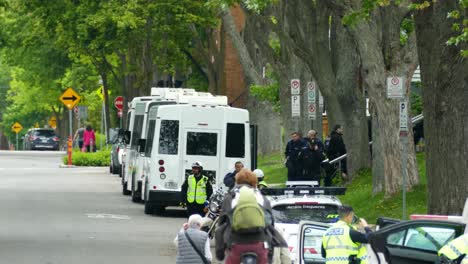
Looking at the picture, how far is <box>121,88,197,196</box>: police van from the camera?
35.6 meters

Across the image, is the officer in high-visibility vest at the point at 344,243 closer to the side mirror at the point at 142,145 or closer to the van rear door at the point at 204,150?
the van rear door at the point at 204,150

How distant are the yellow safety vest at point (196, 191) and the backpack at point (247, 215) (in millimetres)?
10772

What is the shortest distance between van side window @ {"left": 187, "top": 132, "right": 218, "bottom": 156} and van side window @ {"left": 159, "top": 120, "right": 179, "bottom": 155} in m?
0.29

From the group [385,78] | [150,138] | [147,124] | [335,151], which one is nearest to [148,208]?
[150,138]

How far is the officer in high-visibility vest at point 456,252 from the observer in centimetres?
1243

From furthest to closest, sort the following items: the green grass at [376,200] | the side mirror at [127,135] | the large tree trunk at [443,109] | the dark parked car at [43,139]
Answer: the dark parked car at [43,139], the side mirror at [127,135], the green grass at [376,200], the large tree trunk at [443,109]

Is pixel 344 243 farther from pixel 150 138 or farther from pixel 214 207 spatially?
pixel 150 138

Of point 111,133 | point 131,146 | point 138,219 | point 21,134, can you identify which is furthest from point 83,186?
point 21,134

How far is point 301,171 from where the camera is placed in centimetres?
3247

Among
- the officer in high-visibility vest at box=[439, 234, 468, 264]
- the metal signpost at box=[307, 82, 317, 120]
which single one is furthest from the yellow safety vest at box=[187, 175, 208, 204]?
the officer in high-visibility vest at box=[439, 234, 468, 264]

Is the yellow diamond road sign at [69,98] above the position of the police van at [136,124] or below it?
above

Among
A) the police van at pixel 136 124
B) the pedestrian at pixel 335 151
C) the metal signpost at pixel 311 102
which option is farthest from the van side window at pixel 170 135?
the pedestrian at pixel 335 151

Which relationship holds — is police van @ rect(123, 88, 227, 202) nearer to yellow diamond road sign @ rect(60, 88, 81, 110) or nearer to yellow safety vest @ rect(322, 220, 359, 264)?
yellow safety vest @ rect(322, 220, 359, 264)

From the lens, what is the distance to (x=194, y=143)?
31266mm
